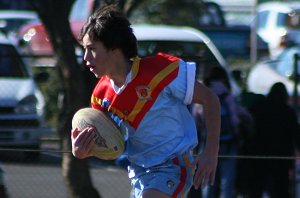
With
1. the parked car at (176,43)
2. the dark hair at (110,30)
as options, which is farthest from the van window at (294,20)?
the dark hair at (110,30)

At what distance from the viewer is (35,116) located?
1150cm

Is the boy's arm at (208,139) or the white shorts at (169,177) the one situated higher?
the boy's arm at (208,139)

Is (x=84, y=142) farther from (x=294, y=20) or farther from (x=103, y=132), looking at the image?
(x=294, y=20)

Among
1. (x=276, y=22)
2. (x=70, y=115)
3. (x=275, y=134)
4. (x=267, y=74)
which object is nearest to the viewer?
(x=275, y=134)

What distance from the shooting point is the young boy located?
510cm

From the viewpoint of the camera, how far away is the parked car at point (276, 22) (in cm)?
2558

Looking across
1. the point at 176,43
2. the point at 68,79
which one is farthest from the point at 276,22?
the point at 68,79

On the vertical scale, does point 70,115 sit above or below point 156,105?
below

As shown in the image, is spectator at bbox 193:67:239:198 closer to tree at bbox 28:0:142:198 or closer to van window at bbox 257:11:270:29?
tree at bbox 28:0:142:198

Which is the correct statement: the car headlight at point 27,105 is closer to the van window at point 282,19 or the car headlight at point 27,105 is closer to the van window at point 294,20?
the van window at point 294,20

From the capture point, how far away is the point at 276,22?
2686 cm

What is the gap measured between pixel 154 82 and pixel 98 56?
12.4 inches

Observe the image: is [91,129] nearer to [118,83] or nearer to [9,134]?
[118,83]

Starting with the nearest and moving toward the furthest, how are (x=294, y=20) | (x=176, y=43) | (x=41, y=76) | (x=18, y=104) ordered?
(x=18, y=104)
(x=41, y=76)
(x=176, y=43)
(x=294, y=20)
